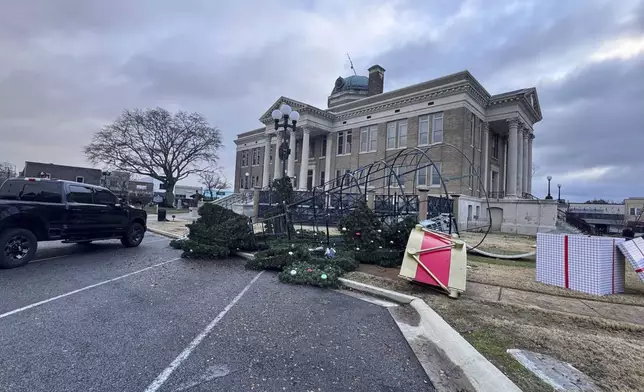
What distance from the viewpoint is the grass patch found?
113 inches

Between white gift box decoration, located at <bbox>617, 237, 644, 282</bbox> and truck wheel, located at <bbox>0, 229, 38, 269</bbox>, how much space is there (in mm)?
13166

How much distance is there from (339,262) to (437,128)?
2334 centimetres

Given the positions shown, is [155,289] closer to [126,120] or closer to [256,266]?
[256,266]

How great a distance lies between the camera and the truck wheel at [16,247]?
22.8ft

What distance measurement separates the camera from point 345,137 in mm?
34688

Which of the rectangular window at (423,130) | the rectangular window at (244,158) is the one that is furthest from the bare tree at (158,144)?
the rectangular window at (423,130)

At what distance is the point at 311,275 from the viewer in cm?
679

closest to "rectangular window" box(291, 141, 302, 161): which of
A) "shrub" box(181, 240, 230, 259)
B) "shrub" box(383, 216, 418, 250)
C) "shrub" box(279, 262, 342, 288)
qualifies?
"shrub" box(181, 240, 230, 259)

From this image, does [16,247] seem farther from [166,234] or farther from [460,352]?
[460,352]

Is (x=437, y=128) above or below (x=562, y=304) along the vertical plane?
above

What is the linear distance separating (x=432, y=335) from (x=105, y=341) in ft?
13.5

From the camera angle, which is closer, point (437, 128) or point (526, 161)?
point (437, 128)

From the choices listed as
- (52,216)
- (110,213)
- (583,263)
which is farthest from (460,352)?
(110,213)

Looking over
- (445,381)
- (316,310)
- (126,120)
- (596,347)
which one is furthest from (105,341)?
(126,120)
